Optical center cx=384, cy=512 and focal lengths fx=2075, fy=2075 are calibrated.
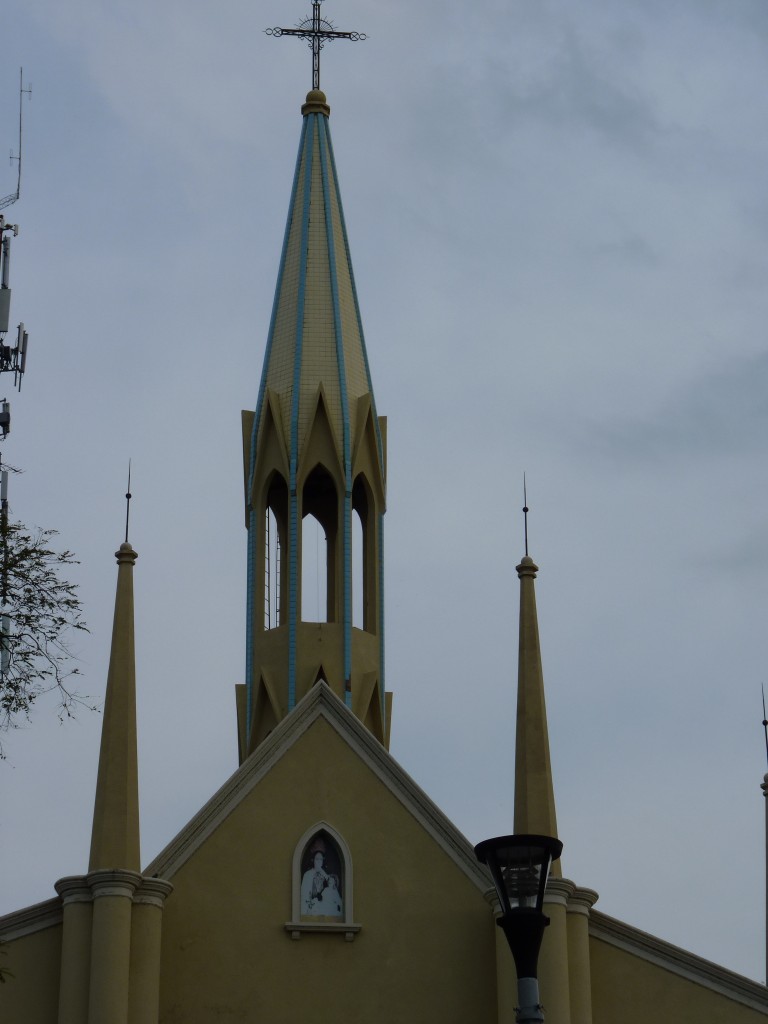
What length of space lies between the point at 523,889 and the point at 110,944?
844 cm

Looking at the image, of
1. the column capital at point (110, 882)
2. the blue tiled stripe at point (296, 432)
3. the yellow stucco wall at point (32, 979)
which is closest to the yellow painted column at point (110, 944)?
the column capital at point (110, 882)

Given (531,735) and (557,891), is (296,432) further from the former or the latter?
(557,891)

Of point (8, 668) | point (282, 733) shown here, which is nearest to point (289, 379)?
point (282, 733)

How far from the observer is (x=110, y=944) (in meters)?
25.4

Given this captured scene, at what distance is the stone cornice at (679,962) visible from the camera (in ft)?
89.3

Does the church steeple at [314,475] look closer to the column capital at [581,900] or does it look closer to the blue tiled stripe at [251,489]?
the blue tiled stripe at [251,489]

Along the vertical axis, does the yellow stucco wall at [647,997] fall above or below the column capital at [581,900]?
below

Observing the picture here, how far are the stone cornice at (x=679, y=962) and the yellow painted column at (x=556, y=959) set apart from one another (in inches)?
40.6

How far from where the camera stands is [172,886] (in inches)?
1059

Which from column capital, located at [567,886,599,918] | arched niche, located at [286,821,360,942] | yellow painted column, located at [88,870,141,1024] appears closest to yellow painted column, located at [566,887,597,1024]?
column capital, located at [567,886,599,918]

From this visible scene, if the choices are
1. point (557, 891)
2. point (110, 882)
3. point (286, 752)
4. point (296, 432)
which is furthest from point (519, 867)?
point (296, 432)

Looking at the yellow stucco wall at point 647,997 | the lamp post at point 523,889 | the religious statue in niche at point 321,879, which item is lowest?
the lamp post at point 523,889

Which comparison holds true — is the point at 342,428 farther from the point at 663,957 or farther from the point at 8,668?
→ the point at 8,668

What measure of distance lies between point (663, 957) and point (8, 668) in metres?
10.4
